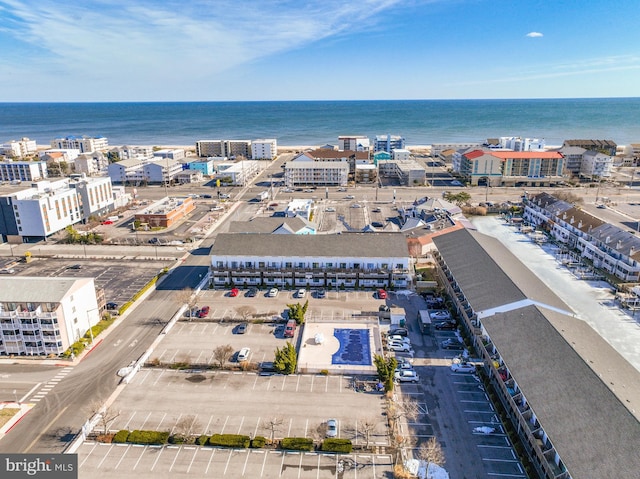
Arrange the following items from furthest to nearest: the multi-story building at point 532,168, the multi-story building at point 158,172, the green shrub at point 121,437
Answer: the multi-story building at point 158,172 → the multi-story building at point 532,168 → the green shrub at point 121,437

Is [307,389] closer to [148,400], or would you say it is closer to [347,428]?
[347,428]

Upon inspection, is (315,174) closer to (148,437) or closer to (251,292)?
(251,292)

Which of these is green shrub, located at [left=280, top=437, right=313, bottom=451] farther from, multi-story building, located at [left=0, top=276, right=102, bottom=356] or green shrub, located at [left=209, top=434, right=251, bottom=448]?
multi-story building, located at [left=0, top=276, right=102, bottom=356]

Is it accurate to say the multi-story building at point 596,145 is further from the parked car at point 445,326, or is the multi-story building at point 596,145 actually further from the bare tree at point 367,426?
the bare tree at point 367,426

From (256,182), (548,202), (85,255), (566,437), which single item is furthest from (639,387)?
(256,182)

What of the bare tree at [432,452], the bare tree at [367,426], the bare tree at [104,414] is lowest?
the bare tree at [432,452]

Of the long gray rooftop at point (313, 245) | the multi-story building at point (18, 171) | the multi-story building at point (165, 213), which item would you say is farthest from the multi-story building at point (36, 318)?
the multi-story building at point (18, 171)

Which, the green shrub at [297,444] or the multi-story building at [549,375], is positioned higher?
the multi-story building at [549,375]

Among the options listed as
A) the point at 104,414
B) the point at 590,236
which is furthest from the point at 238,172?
the point at 104,414

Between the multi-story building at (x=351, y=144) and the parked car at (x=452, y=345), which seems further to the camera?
the multi-story building at (x=351, y=144)
